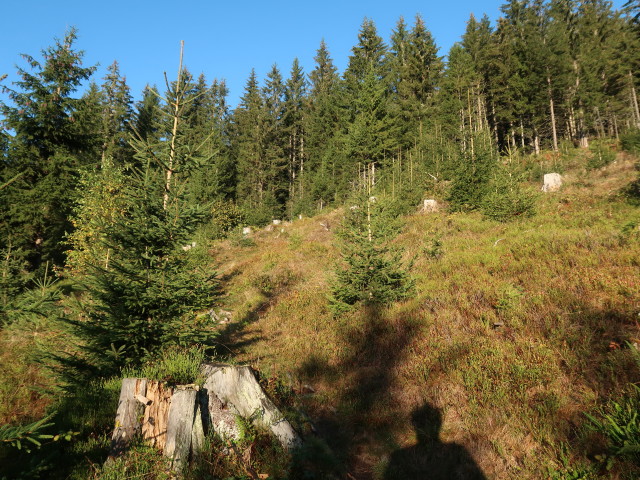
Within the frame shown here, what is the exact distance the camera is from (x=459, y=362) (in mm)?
6316

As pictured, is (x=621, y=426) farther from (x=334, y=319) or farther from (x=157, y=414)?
(x=334, y=319)

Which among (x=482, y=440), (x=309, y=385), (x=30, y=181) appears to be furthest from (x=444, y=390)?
(x=30, y=181)

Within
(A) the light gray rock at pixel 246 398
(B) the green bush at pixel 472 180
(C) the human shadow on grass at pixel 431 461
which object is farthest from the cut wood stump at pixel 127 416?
(B) the green bush at pixel 472 180

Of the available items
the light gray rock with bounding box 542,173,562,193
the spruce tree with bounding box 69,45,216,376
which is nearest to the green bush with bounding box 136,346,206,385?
the spruce tree with bounding box 69,45,216,376

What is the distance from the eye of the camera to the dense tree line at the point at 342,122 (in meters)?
18.0

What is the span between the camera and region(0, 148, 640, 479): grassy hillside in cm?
446

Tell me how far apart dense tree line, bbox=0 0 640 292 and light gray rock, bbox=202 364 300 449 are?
3.45m

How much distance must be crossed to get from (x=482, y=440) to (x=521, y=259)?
22.0ft

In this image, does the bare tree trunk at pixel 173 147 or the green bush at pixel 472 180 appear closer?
the bare tree trunk at pixel 173 147

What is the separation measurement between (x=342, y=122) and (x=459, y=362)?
37091 mm

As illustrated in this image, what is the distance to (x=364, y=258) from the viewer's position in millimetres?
9203

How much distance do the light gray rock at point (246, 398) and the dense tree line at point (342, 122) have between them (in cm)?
345

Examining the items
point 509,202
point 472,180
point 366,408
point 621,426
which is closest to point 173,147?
point 366,408

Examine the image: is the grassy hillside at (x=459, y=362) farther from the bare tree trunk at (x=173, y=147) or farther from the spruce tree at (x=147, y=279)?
the bare tree trunk at (x=173, y=147)
